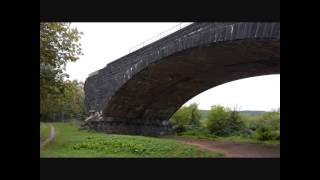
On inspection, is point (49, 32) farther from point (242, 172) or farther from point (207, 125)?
point (207, 125)

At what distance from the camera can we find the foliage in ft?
96.6

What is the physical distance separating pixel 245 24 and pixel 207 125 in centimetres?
1627

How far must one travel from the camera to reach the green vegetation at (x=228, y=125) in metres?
24.8

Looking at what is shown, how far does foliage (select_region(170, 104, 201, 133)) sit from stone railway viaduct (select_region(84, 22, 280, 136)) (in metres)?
2.26

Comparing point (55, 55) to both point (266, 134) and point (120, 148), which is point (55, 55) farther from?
point (266, 134)

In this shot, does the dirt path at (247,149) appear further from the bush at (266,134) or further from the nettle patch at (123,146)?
the nettle patch at (123,146)

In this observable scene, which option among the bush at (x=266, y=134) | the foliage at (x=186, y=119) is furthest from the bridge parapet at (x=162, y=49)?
the bush at (x=266, y=134)

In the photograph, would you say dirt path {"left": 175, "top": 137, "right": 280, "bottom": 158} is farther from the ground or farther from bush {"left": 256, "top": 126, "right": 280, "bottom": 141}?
bush {"left": 256, "top": 126, "right": 280, "bottom": 141}

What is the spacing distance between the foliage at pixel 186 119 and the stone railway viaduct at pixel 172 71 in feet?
7.41

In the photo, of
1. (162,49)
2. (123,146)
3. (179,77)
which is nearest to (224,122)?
(179,77)

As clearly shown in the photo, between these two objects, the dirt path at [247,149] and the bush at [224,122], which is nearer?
the dirt path at [247,149]

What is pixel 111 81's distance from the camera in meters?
21.9

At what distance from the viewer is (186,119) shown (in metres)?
30.5

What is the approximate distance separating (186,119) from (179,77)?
33.4 feet
